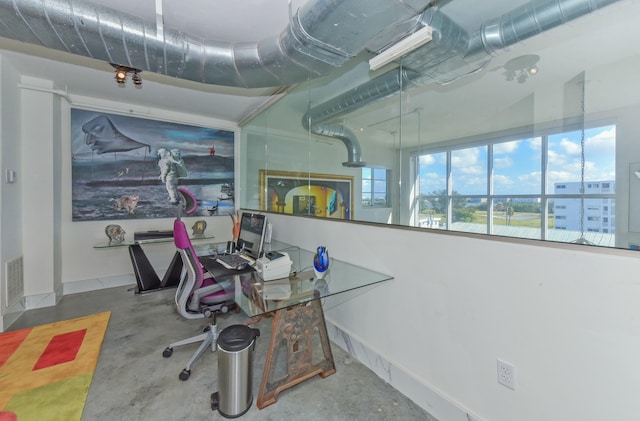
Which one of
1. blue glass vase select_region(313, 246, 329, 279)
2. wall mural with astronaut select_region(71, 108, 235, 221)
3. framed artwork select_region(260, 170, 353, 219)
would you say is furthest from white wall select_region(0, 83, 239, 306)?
blue glass vase select_region(313, 246, 329, 279)

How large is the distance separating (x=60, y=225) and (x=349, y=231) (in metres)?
3.79

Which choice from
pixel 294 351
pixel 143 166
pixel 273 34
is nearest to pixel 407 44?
pixel 273 34

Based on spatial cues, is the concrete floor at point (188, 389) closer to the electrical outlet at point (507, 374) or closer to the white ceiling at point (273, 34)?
the electrical outlet at point (507, 374)

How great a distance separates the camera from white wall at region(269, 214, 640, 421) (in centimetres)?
102

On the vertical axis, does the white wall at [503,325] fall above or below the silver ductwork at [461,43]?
below

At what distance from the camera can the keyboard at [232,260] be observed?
95.1 inches

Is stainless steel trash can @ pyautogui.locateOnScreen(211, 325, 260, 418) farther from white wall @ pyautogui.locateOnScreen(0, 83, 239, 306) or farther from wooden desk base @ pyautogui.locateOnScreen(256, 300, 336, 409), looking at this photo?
white wall @ pyautogui.locateOnScreen(0, 83, 239, 306)

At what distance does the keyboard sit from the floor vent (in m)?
2.11

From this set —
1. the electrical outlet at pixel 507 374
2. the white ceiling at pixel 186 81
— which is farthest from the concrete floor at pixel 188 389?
the white ceiling at pixel 186 81

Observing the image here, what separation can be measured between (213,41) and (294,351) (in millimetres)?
2328

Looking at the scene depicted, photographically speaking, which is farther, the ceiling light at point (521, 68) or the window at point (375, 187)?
the window at point (375, 187)

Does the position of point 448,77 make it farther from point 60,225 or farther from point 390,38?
point 60,225

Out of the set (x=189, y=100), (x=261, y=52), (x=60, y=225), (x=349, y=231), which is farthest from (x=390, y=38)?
(x=60, y=225)

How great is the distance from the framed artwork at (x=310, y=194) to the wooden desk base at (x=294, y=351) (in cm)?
99
